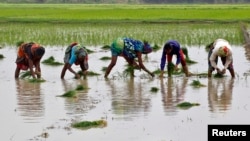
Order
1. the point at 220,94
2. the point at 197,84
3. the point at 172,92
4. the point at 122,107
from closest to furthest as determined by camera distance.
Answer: the point at 122,107 → the point at 220,94 → the point at 172,92 → the point at 197,84

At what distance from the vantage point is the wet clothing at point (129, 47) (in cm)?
1148

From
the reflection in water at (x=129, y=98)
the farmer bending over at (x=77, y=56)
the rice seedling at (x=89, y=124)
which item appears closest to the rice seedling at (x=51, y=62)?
the farmer bending over at (x=77, y=56)

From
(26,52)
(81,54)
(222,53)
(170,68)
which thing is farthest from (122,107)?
(170,68)

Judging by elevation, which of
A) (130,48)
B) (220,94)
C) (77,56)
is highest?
(130,48)

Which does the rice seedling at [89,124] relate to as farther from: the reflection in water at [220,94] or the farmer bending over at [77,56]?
the farmer bending over at [77,56]

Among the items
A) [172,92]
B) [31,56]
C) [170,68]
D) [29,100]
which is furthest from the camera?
[170,68]

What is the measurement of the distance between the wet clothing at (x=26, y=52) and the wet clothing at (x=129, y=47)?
4.73 feet

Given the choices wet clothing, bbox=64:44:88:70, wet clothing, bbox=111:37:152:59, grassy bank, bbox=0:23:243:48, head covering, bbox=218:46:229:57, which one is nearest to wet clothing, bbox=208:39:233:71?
head covering, bbox=218:46:229:57

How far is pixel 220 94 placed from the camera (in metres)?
9.62

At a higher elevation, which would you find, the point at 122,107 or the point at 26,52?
the point at 26,52

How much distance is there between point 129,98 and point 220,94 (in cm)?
147

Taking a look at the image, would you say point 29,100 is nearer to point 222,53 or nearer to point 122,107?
point 122,107

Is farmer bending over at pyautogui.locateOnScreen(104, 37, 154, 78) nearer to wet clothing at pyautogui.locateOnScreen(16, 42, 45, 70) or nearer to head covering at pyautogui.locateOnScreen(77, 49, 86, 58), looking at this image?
head covering at pyautogui.locateOnScreen(77, 49, 86, 58)

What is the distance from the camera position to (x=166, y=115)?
7.86 meters
